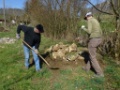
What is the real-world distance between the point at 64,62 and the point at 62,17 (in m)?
9.92

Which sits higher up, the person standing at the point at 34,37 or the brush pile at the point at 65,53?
the person standing at the point at 34,37

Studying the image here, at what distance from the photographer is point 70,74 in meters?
7.60

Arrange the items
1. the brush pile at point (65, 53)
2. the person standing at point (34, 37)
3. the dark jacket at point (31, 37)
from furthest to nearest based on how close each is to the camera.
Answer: the brush pile at point (65, 53)
the dark jacket at point (31, 37)
the person standing at point (34, 37)

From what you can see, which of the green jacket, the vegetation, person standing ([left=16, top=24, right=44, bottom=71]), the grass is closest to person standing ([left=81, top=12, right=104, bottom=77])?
the green jacket

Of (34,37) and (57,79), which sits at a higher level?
(34,37)

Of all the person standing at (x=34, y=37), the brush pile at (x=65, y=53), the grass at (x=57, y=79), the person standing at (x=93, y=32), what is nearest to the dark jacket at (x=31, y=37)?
the person standing at (x=34, y=37)

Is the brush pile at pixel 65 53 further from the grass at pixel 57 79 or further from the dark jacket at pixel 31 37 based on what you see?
the dark jacket at pixel 31 37

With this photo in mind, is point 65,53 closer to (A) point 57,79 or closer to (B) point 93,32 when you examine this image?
(A) point 57,79

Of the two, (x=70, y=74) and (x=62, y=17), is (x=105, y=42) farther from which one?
(x=62, y=17)

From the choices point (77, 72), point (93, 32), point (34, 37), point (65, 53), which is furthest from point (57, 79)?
point (65, 53)

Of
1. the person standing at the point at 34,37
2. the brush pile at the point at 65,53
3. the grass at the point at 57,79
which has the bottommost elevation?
the grass at the point at 57,79

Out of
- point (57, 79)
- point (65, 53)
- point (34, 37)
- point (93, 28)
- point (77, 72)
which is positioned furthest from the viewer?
point (65, 53)

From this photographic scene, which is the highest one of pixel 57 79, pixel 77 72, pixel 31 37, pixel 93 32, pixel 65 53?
pixel 93 32

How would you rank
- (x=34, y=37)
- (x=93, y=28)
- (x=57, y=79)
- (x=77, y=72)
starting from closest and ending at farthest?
(x=93, y=28) < (x=57, y=79) < (x=34, y=37) < (x=77, y=72)
